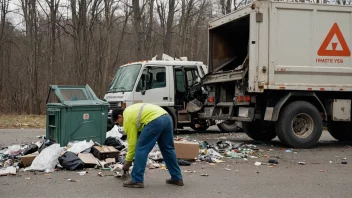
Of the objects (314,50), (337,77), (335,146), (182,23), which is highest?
(182,23)

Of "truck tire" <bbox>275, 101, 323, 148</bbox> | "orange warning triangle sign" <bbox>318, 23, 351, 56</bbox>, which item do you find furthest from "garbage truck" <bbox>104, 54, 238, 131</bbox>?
"orange warning triangle sign" <bbox>318, 23, 351, 56</bbox>

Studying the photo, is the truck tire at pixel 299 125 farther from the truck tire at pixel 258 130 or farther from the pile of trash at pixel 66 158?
the pile of trash at pixel 66 158

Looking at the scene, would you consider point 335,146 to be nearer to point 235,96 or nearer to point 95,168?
point 235,96

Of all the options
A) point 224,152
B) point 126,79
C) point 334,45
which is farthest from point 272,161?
point 126,79

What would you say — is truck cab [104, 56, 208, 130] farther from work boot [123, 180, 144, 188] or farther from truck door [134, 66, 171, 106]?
work boot [123, 180, 144, 188]

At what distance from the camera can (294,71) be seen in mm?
9492

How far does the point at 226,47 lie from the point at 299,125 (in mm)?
3299

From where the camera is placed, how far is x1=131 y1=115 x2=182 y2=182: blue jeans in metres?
5.38

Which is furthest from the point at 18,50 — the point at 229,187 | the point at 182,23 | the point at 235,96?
the point at 229,187

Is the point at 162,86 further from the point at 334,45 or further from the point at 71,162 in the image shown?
the point at 71,162

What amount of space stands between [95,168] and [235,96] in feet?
14.0

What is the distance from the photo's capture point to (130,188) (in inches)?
216

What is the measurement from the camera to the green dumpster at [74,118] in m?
8.12

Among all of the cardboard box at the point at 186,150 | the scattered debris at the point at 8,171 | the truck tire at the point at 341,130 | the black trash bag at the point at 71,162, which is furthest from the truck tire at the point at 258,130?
the scattered debris at the point at 8,171
